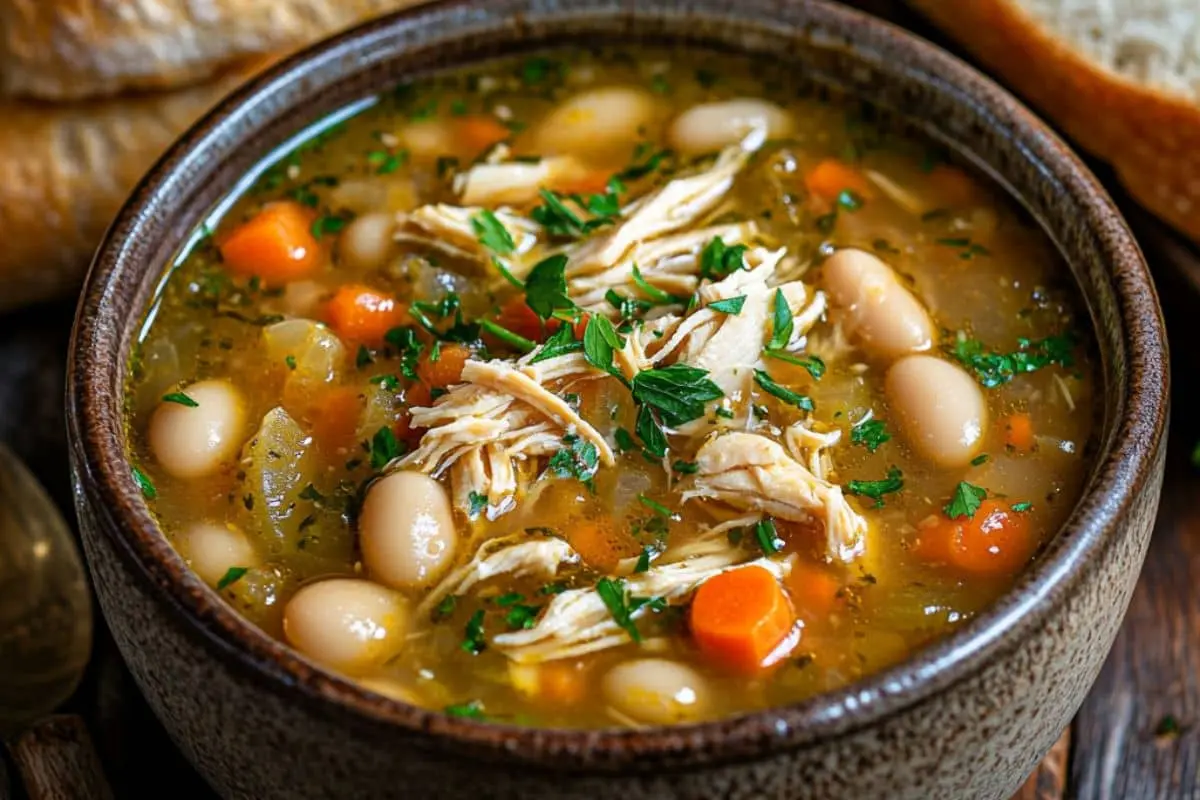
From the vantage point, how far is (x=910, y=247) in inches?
103

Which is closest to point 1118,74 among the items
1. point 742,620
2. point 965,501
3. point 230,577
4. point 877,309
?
point 877,309

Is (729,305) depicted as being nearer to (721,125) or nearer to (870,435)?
(870,435)

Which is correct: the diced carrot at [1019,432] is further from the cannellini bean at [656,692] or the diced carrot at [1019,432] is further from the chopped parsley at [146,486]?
the chopped parsley at [146,486]

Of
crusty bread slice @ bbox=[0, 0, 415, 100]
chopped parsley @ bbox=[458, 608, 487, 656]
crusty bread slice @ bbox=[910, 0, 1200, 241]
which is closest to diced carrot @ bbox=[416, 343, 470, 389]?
chopped parsley @ bbox=[458, 608, 487, 656]

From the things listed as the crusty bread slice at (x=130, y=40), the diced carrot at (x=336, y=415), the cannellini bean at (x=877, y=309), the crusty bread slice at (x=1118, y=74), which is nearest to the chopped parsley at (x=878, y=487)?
the cannellini bean at (x=877, y=309)

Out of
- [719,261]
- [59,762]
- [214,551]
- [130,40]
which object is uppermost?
[130,40]

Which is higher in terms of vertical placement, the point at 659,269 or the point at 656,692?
the point at 659,269

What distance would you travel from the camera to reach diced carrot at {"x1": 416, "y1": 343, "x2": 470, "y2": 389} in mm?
2350

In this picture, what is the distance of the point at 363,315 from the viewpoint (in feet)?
8.08

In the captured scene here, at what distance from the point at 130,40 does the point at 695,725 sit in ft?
6.95

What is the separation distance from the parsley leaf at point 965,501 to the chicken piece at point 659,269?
548 mm

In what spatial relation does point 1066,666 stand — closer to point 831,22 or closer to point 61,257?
point 831,22

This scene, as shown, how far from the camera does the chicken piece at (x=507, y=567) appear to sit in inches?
82.5

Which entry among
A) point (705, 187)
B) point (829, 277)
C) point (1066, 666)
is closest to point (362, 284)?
point (705, 187)
